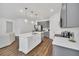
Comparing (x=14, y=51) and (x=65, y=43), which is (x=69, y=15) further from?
(x=14, y=51)

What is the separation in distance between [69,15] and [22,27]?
2.38ft

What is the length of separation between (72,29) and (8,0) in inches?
40.6

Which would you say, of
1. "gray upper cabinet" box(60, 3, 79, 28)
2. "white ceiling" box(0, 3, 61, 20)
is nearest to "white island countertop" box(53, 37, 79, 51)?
"gray upper cabinet" box(60, 3, 79, 28)

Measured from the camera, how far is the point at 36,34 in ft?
4.51

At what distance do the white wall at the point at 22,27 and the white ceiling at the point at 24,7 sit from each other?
0.24 ft

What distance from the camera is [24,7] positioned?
1328mm

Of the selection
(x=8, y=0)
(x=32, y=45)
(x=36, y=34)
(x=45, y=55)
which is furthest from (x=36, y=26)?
(x=8, y=0)

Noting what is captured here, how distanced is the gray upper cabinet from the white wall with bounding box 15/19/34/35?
466 millimetres

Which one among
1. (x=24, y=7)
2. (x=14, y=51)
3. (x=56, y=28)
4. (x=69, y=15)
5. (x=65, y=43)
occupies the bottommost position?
(x=14, y=51)

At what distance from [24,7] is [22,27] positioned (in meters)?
0.29

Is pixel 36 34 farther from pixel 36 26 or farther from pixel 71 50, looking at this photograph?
pixel 71 50

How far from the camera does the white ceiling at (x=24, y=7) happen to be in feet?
4.31

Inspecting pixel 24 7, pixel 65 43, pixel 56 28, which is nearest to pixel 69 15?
pixel 56 28

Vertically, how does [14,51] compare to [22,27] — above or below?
below
